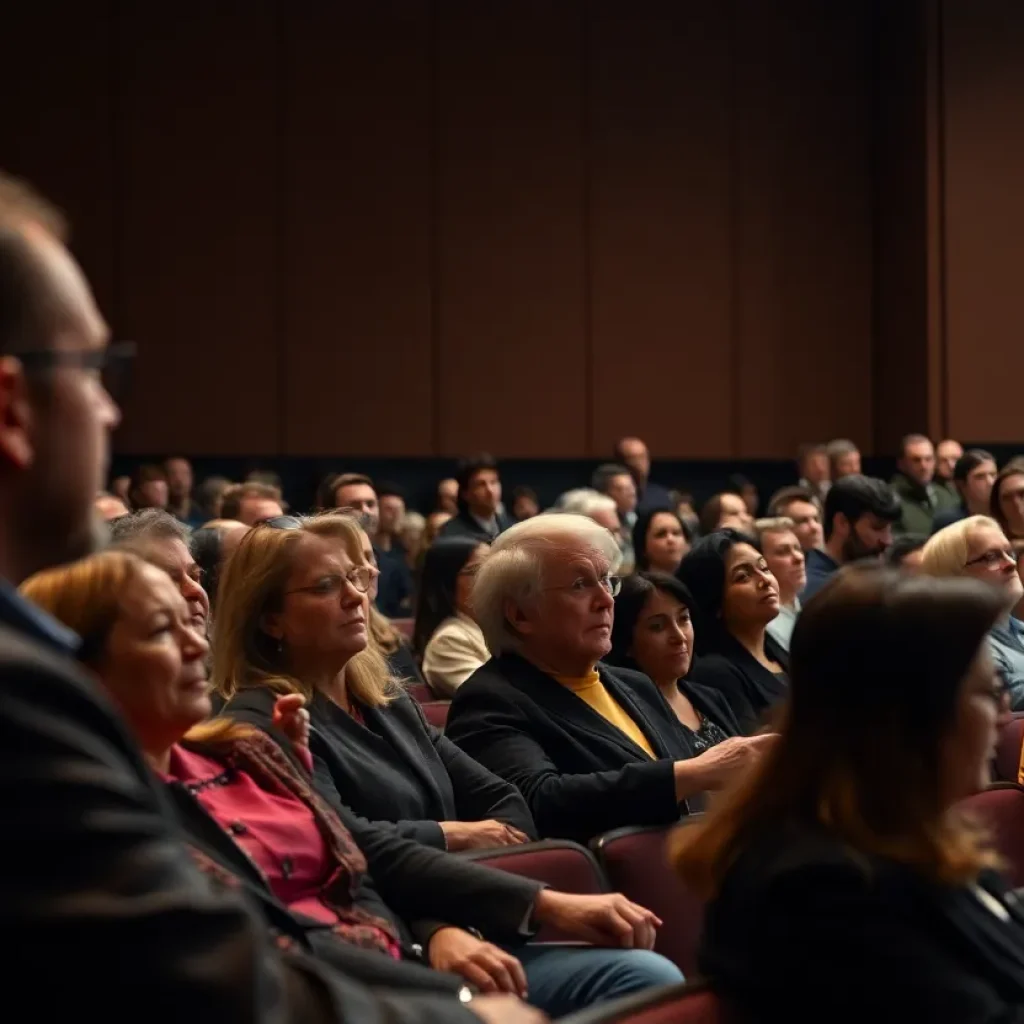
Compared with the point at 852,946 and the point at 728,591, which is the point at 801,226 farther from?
the point at 852,946

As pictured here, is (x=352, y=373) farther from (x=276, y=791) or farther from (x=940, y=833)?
(x=940, y=833)

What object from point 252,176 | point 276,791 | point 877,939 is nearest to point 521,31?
point 252,176

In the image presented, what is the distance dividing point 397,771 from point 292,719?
38 centimetres

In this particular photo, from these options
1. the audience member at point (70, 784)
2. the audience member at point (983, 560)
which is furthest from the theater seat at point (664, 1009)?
the audience member at point (983, 560)

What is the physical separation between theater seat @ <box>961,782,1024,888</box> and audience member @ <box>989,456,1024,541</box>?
3378mm

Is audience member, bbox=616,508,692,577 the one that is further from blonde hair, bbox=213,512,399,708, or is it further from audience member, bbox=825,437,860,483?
blonde hair, bbox=213,512,399,708

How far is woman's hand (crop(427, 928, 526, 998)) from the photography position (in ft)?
7.57

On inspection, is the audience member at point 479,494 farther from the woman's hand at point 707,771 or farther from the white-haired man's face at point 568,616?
the woman's hand at point 707,771

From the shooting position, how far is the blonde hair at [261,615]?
2.81m

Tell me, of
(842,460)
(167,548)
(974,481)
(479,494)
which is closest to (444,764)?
(167,548)

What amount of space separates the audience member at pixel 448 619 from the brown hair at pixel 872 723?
258 cm

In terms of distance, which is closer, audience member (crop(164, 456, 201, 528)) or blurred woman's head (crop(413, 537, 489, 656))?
blurred woman's head (crop(413, 537, 489, 656))

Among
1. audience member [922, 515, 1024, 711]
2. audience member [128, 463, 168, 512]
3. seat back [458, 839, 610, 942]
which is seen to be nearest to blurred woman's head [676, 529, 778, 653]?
audience member [922, 515, 1024, 711]

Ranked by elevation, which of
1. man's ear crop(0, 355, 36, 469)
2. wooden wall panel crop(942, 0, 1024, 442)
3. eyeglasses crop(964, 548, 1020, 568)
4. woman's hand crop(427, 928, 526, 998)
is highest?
wooden wall panel crop(942, 0, 1024, 442)
